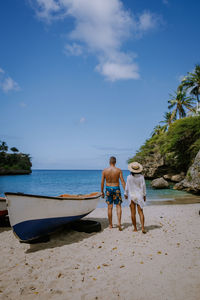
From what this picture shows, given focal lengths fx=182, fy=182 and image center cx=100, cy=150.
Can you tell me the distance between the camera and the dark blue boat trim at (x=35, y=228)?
15.4 ft

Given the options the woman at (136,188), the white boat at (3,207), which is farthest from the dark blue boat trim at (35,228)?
the white boat at (3,207)

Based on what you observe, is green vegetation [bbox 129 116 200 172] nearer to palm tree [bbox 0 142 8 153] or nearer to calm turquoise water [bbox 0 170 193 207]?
calm turquoise water [bbox 0 170 193 207]

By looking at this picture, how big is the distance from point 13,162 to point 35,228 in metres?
98.8

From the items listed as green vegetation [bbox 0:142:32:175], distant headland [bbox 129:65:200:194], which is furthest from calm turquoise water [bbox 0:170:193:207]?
green vegetation [bbox 0:142:32:175]

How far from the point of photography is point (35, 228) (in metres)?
4.86

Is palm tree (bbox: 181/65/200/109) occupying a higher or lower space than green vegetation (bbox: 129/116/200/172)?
higher

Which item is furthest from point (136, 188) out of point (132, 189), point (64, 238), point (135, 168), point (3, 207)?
point (3, 207)

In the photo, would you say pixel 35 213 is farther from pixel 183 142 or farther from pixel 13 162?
pixel 13 162

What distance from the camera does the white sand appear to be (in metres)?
2.98

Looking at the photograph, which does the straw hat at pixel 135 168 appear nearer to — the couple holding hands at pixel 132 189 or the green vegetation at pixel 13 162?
the couple holding hands at pixel 132 189

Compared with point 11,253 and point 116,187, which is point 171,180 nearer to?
point 116,187

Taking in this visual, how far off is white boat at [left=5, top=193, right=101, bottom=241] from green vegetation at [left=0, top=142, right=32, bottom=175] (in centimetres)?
9193

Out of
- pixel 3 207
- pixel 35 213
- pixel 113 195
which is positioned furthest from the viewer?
pixel 3 207

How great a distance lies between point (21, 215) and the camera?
15.3 feet
